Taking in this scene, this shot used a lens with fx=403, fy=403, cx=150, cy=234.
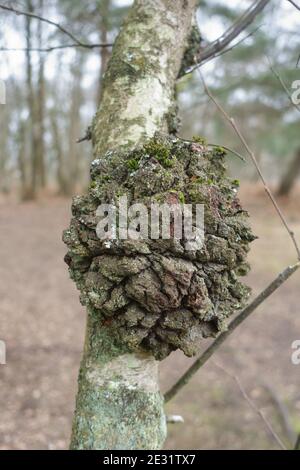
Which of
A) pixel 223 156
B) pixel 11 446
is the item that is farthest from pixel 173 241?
pixel 11 446

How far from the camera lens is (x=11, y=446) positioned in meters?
3.48

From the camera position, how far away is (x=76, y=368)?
15.2 feet

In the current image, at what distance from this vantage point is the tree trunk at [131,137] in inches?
41.1

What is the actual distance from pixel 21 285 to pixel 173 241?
236 inches

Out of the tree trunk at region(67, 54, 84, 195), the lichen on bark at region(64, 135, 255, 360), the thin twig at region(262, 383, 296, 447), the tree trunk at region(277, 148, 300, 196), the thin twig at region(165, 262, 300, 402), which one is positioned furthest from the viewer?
the tree trunk at region(67, 54, 84, 195)

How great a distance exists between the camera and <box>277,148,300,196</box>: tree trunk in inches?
479

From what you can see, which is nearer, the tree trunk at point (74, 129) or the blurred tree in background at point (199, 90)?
the blurred tree in background at point (199, 90)

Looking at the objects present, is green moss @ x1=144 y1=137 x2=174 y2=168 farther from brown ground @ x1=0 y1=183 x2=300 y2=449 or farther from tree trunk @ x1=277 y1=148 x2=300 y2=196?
tree trunk @ x1=277 y1=148 x2=300 y2=196

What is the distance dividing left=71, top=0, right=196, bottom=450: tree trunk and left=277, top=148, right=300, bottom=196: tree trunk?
1162cm

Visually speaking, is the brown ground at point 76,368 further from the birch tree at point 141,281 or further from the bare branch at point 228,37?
the bare branch at point 228,37

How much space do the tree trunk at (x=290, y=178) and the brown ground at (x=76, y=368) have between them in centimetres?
528

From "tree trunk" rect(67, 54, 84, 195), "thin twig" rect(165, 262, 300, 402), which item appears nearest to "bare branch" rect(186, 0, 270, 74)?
"thin twig" rect(165, 262, 300, 402)

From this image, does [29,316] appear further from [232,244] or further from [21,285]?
[232,244]

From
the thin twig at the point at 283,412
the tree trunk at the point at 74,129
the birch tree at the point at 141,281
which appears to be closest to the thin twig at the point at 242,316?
the birch tree at the point at 141,281
